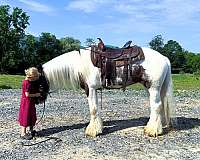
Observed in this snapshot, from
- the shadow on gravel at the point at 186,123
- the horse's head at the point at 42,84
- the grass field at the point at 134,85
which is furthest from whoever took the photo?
the grass field at the point at 134,85

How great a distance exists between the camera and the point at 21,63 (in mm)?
60688

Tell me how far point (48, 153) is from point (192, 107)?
24.0 ft

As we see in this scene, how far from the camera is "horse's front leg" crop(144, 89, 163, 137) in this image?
326 inches

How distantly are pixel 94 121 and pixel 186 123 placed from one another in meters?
2.59

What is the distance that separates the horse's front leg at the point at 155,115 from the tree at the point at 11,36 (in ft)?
167

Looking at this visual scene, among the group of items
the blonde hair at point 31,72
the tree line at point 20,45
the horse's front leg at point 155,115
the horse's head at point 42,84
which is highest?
the tree line at point 20,45

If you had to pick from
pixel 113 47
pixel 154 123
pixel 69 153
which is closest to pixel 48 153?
pixel 69 153

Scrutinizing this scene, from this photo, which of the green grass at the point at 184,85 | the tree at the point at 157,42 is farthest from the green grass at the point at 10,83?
the tree at the point at 157,42

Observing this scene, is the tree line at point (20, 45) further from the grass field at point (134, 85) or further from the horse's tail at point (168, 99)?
the horse's tail at point (168, 99)

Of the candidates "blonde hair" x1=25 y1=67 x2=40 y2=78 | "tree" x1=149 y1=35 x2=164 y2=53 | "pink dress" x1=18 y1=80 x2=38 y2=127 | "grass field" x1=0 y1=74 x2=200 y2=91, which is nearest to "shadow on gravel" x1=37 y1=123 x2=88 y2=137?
"pink dress" x1=18 y1=80 x2=38 y2=127

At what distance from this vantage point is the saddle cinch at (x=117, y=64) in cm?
841

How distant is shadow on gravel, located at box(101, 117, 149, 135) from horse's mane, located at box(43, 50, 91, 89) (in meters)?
1.30

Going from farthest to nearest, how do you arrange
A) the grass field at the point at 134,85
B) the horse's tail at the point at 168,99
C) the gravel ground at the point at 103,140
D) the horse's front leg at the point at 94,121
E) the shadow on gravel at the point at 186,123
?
the grass field at the point at 134,85 < the shadow on gravel at the point at 186,123 < the horse's tail at the point at 168,99 < the horse's front leg at the point at 94,121 < the gravel ground at the point at 103,140

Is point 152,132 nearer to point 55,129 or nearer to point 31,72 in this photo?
point 55,129
